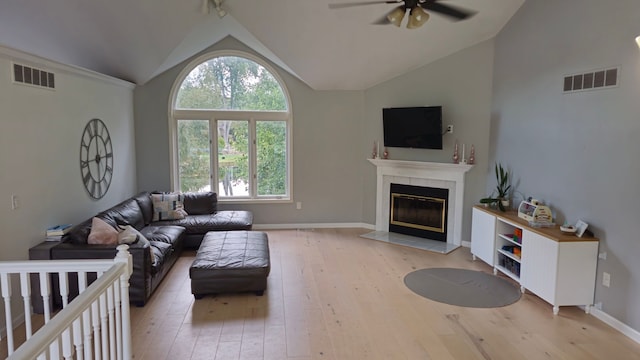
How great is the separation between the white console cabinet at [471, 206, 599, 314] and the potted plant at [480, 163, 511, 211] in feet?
0.74

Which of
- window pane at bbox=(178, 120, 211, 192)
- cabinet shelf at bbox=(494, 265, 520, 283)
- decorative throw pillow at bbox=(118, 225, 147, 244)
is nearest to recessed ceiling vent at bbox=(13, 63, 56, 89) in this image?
decorative throw pillow at bbox=(118, 225, 147, 244)

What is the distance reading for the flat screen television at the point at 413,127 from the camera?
599cm

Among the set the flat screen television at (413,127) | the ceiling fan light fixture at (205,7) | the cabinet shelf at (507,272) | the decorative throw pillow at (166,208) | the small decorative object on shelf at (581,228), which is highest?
the ceiling fan light fixture at (205,7)

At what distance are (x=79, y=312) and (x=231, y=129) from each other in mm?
5396

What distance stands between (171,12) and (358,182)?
3.90 meters

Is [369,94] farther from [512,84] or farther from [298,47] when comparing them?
[512,84]

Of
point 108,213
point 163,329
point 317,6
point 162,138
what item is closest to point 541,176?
point 317,6

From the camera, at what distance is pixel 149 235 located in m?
5.11

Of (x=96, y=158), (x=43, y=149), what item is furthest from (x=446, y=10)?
(x=96, y=158)

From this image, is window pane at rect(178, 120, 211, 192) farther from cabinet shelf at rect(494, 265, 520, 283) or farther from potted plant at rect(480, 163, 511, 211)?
cabinet shelf at rect(494, 265, 520, 283)

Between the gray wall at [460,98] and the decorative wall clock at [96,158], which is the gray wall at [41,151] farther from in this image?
the gray wall at [460,98]

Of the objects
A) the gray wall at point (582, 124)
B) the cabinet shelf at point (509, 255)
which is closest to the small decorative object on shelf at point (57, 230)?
the cabinet shelf at point (509, 255)

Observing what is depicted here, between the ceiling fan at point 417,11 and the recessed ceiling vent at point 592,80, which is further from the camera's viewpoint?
the recessed ceiling vent at point 592,80

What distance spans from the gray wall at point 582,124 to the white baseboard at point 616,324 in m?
0.05
